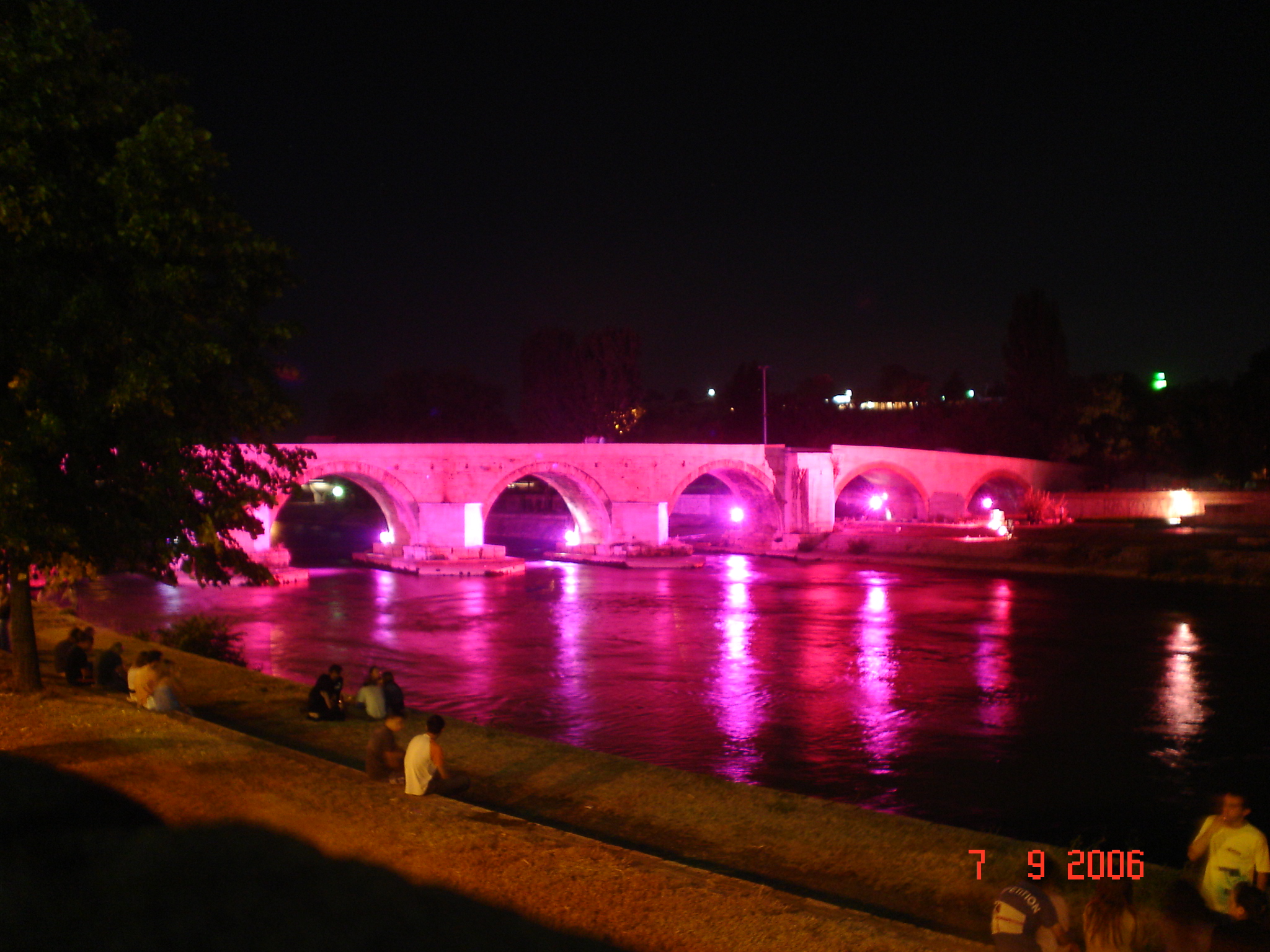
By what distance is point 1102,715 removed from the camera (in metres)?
12.5

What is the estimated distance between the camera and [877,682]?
47.0ft

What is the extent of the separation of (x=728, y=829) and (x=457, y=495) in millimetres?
23842

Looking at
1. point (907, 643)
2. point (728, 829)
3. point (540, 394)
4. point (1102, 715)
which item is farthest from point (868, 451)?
point (728, 829)

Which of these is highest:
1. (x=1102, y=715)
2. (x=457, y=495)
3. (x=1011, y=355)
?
(x=1011, y=355)

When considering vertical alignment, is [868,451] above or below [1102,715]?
above

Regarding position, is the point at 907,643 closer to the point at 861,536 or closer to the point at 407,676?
the point at 407,676

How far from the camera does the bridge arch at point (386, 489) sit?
27344 mm

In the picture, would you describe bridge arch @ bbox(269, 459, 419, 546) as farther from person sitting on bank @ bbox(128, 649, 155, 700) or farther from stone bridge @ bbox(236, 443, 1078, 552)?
person sitting on bank @ bbox(128, 649, 155, 700)

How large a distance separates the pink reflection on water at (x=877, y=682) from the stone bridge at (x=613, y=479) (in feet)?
34.4

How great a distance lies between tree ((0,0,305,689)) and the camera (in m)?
6.73

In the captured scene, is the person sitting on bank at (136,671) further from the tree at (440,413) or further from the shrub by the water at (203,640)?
the tree at (440,413)

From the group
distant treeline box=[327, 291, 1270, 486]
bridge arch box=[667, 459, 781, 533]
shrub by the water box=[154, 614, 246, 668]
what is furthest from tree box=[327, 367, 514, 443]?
shrub by the water box=[154, 614, 246, 668]
